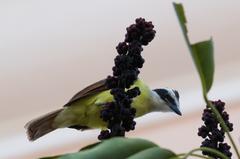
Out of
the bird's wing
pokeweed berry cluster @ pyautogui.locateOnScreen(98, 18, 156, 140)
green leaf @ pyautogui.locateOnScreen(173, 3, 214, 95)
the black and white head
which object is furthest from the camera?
the black and white head

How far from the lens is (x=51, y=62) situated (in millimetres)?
Answer: 2207

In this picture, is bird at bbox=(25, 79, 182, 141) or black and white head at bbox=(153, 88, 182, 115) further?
black and white head at bbox=(153, 88, 182, 115)

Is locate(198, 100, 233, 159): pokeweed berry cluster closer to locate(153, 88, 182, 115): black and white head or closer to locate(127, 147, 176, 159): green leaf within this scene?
locate(127, 147, 176, 159): green leaf

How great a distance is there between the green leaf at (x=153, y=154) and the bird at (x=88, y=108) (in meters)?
0.55

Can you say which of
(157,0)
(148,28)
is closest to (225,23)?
(157,0)

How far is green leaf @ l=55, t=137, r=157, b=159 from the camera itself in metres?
0.60

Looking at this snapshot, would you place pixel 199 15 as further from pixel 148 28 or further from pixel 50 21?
pixel 148 28

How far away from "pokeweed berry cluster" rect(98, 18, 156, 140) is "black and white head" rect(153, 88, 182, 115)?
0.68 metres

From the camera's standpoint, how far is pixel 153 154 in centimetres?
61

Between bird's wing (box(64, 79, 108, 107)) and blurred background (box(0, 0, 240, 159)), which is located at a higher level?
blurred background (box(0, 0, 240, 159))

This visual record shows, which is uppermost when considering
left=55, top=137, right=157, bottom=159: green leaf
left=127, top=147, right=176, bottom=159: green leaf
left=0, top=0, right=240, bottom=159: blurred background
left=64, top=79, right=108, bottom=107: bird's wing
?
left=0, top=0, right=240, bottom=159: blurred background

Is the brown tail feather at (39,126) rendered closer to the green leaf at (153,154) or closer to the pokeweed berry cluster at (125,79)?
the pokeweed berry cluster at (125,79)

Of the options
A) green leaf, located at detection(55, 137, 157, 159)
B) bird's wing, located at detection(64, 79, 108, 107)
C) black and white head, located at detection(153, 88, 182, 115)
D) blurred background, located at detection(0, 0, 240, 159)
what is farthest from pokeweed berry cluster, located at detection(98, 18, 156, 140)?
blurred background, located at detection(0, 0, 240, 159)

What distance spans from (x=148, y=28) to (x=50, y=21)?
4.94 feet
